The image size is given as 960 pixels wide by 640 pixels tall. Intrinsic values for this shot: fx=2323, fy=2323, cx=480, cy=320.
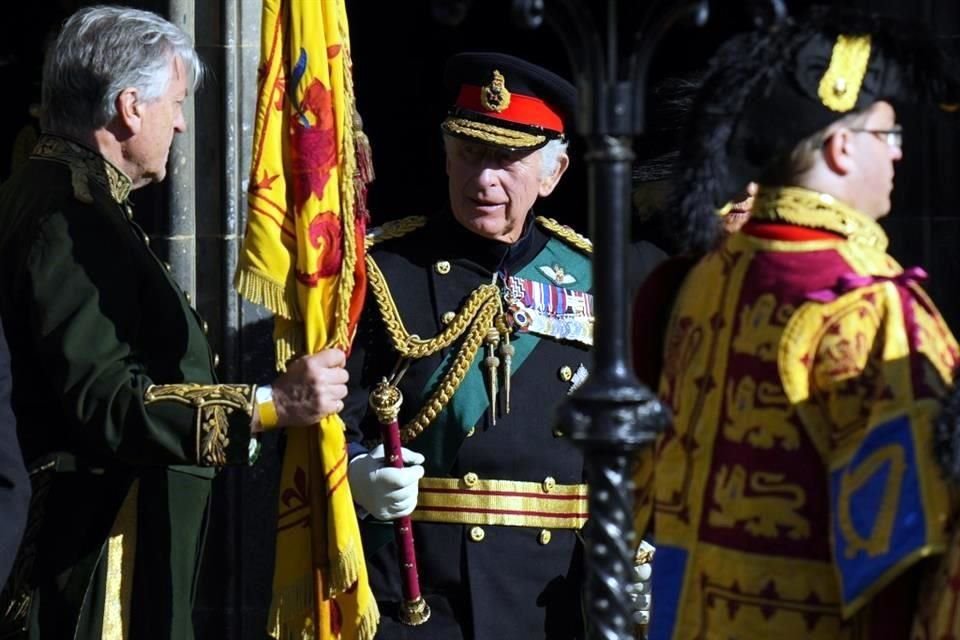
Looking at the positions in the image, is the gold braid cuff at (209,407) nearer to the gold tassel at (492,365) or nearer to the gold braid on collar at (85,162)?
the gold braid on collar at (85,162)

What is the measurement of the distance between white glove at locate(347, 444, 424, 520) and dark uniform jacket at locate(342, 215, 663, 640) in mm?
100

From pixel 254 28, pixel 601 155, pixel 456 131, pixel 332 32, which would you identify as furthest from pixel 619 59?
pixel 254 28

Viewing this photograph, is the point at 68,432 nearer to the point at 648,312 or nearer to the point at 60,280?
the point at 60,280

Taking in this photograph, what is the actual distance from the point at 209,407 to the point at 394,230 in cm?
97

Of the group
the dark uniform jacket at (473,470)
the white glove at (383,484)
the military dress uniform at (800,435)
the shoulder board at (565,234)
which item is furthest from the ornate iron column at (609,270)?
the shoulder board at (565,234)

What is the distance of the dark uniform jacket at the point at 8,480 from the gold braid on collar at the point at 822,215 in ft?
4.56

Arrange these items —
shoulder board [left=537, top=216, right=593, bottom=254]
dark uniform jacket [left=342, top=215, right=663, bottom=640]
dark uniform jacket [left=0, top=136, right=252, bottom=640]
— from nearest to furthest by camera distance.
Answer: dark uniform jacket [left=0, top=136, right=252, bottom=640] → dark uniform jacket [left=342, top=215, right=663, bottom=640] → shoulder board [left=537, top=216, right=593, bottom=254]

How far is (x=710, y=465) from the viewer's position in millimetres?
4219

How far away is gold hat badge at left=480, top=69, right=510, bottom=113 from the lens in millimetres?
5664

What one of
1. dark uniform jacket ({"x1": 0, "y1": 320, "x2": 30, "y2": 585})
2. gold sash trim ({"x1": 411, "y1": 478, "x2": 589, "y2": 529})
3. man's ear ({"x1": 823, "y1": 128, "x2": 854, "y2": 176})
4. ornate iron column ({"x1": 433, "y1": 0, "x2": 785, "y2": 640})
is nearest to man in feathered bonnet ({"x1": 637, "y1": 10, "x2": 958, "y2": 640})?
man's ear ({"x1": 823, "y1": 128, "x2": 854, "y2": 176})

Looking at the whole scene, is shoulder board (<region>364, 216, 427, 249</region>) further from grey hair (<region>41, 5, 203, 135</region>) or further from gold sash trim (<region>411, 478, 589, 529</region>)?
grey hair (<region>41, 5, 203, 135</region>)

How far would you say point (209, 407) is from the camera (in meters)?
4.87

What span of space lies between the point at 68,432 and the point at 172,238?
4.19 feet

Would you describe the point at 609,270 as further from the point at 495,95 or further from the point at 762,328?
the point at 495,95
